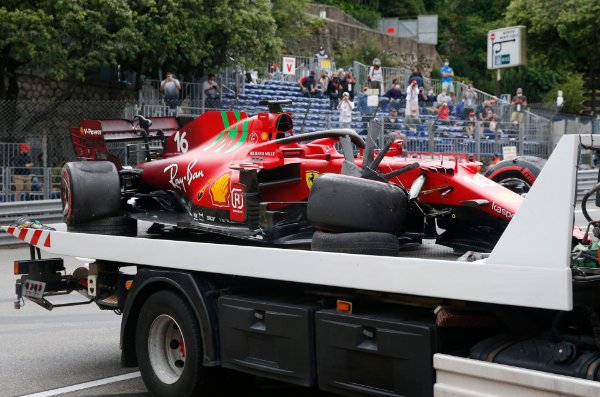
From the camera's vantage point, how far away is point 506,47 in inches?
1334


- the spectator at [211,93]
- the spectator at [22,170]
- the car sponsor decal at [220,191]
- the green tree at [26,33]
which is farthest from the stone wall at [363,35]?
the car sponsor decal at [220,191]

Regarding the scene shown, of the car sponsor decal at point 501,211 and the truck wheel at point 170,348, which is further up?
the car sponsor decal at point 501,211

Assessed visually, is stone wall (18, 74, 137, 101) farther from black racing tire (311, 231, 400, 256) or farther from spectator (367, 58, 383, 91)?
black racing tire (311, 231, 400, 256)

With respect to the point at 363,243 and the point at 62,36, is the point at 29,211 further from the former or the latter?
the point at 363,243

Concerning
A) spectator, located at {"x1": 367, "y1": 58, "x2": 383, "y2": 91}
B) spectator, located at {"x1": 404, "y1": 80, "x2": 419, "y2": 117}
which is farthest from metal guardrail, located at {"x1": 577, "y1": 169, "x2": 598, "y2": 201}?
spectator, located at {"x1": 367, "y1": 58, "x2": 383, "y2": 91}

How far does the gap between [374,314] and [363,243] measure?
54cm

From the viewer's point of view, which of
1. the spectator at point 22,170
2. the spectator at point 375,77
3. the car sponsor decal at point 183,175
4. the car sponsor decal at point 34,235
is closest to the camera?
the car sponsor decal at point 34,235

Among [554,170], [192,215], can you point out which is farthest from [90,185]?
[554,170]

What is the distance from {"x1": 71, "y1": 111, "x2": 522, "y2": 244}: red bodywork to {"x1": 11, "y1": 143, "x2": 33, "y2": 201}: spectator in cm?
1035

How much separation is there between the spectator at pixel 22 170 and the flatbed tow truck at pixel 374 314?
39.7 ft

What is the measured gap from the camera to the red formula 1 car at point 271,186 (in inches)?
245

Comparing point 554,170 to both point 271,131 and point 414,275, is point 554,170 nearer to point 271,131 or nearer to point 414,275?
point 414,275

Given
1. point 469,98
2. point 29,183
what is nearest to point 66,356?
point 29,183

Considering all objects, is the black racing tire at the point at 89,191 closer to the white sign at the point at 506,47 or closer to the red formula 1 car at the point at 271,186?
the red formula 1 car at the point at 271,186
